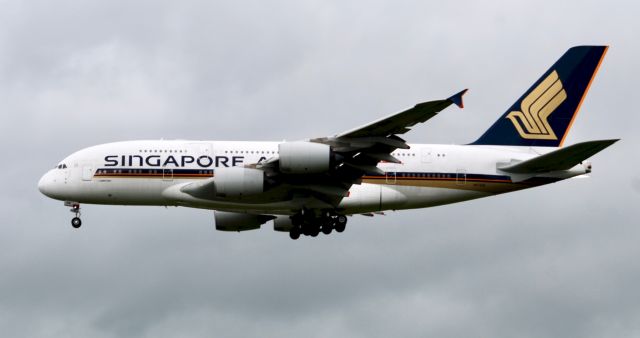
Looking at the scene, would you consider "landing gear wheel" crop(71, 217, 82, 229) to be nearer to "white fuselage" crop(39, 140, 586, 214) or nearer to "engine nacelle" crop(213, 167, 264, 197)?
"white fuselage" crop(39, 140, 586, 214)

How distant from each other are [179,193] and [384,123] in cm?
965

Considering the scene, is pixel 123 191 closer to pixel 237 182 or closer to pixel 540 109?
pixel 237 182

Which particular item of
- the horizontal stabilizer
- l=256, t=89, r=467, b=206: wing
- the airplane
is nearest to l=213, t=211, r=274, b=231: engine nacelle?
the airplane

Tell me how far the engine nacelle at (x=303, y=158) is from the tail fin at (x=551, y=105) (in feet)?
33.3

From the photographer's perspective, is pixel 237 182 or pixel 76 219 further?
pixel 76 219

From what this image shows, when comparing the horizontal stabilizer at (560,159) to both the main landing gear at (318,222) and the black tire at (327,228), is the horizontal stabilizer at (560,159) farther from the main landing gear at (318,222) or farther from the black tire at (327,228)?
the black tire at (327,228)

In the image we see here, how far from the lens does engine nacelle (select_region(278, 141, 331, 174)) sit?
158 feet

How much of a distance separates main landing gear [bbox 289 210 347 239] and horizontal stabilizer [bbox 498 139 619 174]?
7282 mm

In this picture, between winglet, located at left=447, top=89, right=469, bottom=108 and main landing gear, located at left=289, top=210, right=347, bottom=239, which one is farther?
main landing gear, located at left=289, top=210, right=347, bottom=239

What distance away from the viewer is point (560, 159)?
51.8 m

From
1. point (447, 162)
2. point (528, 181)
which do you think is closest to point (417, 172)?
point (447, 162)

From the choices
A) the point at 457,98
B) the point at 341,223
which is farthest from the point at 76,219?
the point at 457,98

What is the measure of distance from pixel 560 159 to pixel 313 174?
1057cm

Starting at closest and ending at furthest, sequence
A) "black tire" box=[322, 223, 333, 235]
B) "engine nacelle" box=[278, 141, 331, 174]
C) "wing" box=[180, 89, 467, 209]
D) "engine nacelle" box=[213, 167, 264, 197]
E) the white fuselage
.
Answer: "wing" box=[180, 89, 467, 209], "engine nacelle" box=[278, 141, 331, 174], "engine nacelle" box=[213, 167, 264, 197], the white fuselage, "black tire" box=[322, 223, 333, 235]
